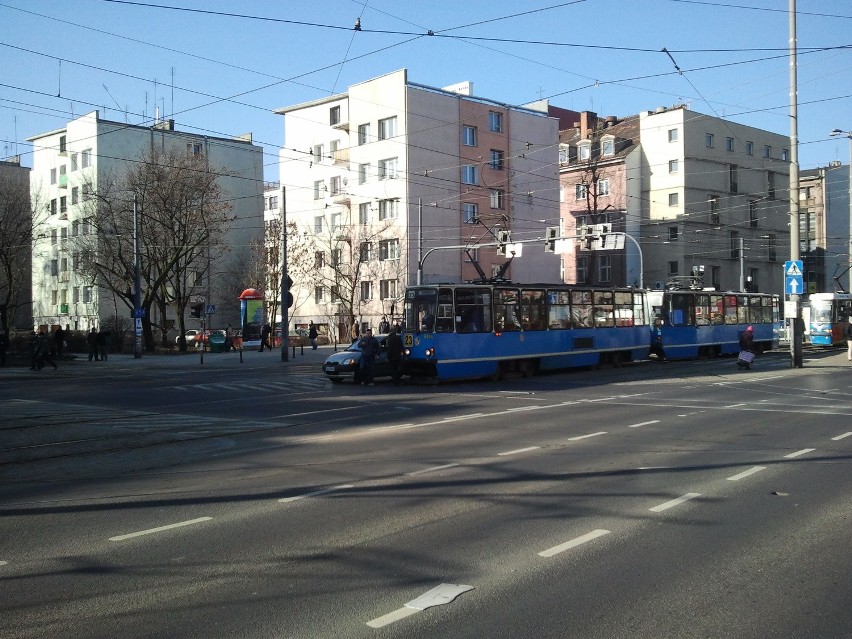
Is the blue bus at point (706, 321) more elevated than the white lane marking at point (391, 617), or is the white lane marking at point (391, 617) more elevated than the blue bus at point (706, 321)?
the blue bus at point (706, 321)

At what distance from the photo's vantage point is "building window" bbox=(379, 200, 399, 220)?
55.0 metres

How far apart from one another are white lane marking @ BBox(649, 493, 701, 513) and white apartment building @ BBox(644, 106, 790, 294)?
177ft

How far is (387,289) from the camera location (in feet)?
187

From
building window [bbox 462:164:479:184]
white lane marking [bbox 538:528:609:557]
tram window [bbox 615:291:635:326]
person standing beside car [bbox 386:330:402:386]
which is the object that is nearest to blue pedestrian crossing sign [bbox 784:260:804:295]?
tram window [bbox 615:291:635:326]

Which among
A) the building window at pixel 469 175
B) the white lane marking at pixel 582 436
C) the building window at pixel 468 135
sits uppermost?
the building window at pixel 468 135

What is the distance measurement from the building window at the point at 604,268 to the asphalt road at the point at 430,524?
5062 centimetres

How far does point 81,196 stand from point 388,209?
80.7ft

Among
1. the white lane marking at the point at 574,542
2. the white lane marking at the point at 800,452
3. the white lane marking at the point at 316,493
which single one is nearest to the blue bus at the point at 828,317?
the white lane marking at the point at 800,452

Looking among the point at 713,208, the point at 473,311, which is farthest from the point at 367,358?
the point at 713,208

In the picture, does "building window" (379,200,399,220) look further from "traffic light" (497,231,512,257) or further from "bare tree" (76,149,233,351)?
"traffic light" (497,231,512,257)

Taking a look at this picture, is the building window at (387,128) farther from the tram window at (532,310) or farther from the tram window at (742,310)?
the tram window at (532,310)

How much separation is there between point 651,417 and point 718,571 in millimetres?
10003

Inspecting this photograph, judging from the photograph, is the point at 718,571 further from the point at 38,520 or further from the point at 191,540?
the point at 38,520

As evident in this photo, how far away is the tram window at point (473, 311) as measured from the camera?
83.6 ft
